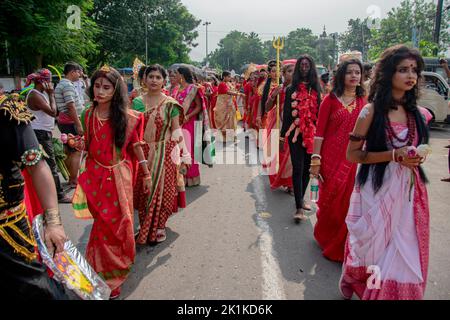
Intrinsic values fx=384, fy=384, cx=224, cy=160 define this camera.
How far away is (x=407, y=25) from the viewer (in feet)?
128

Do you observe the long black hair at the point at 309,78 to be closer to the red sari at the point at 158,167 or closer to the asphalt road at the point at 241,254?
the red sari at the point at 158,167

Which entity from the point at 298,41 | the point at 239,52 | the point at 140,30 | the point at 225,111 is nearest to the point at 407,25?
the point at 140,30

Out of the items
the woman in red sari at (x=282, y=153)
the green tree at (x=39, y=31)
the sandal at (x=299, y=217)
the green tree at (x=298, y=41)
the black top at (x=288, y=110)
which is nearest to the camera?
the sandal at (x=299, y=217)

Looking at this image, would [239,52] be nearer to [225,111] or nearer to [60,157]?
[225,111]

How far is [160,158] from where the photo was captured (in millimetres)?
4156

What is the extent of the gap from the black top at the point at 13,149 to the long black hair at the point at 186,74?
4.08 metres

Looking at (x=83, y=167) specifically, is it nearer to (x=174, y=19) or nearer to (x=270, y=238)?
(x=270, y=238)

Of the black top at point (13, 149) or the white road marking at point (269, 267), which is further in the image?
the white road marking at point (269, 267)

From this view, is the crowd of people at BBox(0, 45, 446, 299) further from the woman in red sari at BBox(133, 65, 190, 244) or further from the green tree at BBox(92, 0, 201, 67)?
the green tree at BBox(92, 0, 201, 67)

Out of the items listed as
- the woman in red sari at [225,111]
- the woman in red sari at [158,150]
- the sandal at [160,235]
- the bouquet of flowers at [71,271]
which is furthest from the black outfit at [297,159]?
the woman in red sari at [225,111]

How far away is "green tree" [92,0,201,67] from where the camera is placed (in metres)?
32.7

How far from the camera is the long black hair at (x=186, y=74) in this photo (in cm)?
580
